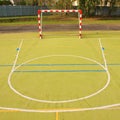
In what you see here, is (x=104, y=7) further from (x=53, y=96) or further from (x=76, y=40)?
(x=53, y=96)

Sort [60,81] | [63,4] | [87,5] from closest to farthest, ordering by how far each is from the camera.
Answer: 1. [60,81]
2. [87,5]
3. [63,4]

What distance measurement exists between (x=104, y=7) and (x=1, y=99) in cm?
3978

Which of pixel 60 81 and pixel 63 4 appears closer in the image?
pixel 60 81

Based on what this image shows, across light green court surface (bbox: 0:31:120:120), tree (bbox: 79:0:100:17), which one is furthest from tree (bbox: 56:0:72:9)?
light green court surface (bbox: 0:31:120:120)

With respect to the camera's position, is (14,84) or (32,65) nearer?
(14,84)

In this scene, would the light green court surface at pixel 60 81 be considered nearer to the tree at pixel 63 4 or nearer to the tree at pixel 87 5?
the tree at pixel 87 5

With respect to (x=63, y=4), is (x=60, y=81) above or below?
below

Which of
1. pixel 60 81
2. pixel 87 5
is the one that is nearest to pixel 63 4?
pixel 87 5

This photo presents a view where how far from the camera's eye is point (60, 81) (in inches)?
398

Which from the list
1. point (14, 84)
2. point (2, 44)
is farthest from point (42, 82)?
point (2, 44)

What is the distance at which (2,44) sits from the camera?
1747cm

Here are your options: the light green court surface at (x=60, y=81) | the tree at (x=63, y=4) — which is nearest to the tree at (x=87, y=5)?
the tree at (x=63, y=4)

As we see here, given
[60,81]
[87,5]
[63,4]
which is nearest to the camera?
[60,81]

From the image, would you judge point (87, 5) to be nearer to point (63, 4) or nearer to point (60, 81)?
point (63, 4)
